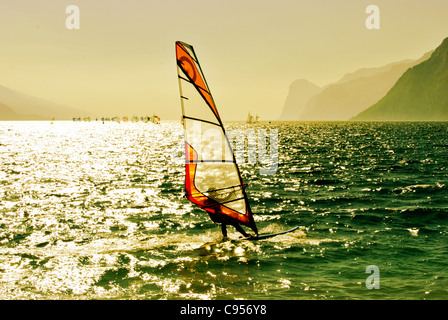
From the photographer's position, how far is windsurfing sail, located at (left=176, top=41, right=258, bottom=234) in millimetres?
12141

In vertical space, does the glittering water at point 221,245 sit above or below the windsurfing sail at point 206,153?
below

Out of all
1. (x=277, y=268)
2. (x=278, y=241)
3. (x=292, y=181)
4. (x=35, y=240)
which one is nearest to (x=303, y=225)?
(x=278, y=241)

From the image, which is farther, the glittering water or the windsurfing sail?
the windsurfing sail

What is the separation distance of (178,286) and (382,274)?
277 inches

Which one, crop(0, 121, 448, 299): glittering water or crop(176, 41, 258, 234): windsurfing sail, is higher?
crop(176, 41, 258, 234): windsurfing sail

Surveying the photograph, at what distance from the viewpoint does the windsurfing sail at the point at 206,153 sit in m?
12.1

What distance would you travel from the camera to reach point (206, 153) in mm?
13203

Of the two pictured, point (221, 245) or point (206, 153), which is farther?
point (221, 245)

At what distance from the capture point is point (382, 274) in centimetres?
1223

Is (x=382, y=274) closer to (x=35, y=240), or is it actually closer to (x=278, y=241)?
(x=278, y=241)

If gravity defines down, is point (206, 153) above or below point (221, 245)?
above

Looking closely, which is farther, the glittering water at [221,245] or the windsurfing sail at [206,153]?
the windsurfing sail at [206,153]
